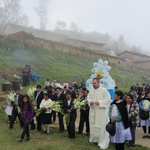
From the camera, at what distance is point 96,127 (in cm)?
754

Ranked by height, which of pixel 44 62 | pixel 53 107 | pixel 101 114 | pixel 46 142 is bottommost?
pixel 46 142

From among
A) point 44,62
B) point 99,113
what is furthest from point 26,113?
point 44,62

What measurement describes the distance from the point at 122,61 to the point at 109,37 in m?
48.5

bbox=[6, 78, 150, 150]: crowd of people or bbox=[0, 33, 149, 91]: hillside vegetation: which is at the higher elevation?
bbox=[0, 33, 149, 91]: hillside vegetation

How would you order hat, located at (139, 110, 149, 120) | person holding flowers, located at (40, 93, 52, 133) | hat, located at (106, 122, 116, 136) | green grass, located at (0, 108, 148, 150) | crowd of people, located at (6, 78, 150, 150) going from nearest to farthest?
1. hat, located at (106, 122, 116, 136)
2. crowd of people, located at (6, 78, 150, 150)
3. green grass, located at (0, 108, 148, 150)
4. hat, located at (139, 110, 149, 120)
5. person holding flowers, located at (40, 93, 52, 133)

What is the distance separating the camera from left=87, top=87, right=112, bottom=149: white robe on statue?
736 cm

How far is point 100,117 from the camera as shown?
7.48m

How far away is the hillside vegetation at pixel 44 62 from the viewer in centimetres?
2398

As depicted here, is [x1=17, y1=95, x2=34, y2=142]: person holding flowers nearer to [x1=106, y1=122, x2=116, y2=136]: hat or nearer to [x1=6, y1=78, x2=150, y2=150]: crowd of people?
[x1=6, y1=78, x2=150, y2=150]: crowd of people

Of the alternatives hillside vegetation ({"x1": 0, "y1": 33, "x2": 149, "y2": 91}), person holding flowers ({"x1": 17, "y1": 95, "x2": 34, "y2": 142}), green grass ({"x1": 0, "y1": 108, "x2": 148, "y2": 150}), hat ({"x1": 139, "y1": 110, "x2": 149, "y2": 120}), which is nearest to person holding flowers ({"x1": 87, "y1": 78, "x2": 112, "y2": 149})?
green grass ({"x1": 0, "y1": 108, "x2": 148, "y2": 150})

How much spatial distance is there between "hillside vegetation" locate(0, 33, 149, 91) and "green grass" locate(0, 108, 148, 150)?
1177 centimetres

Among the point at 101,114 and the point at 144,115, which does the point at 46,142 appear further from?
the point at 144,115

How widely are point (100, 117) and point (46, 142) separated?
1972 millimetres

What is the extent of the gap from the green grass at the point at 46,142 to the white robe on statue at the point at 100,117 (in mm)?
236
